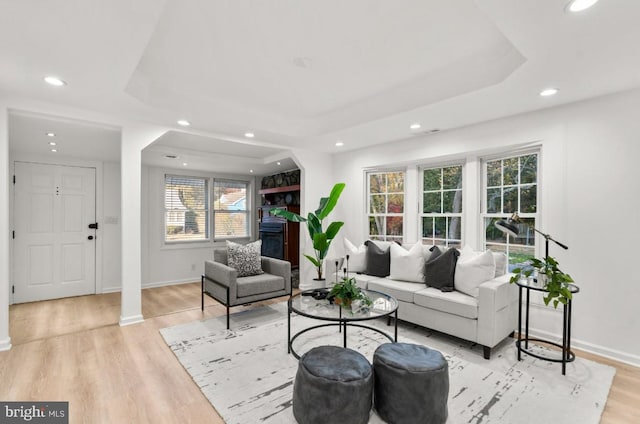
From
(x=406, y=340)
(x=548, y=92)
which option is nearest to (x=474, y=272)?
(x=406, y=340)

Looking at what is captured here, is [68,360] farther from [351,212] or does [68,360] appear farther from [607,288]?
[607,288]

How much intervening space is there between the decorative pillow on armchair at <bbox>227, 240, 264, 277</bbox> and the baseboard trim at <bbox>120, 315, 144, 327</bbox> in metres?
1.17

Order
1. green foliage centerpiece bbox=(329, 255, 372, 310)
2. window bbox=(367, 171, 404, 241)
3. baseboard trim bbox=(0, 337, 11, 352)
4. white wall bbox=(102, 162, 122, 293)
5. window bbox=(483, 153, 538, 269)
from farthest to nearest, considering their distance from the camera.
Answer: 1. white wall bbox=(102, 162, 122, 293)
2. window bbox=(367, 171, 404, 241)
3. window bbox=(483, 153, 538, 269)
4. baseboard trim bbox=(0, 337, 11, 352)
5. green foliage centerpiece bbox=(329, 255, 372, 310)

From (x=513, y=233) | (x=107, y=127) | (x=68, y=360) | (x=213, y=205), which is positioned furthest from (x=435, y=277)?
(x=213, y=205)

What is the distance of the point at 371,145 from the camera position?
4777mm

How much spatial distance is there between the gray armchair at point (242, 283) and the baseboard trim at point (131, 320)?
73cm

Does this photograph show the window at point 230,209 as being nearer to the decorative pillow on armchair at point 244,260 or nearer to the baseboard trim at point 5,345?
the decorative pillow on armchair at point 244,260

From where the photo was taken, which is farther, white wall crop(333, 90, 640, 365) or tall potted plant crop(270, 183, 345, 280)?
tall potted plant crop(270, 183, 345, 280)

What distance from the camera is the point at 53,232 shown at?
4676 millimetres

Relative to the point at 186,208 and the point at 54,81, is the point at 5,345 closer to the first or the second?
the point at 54,81

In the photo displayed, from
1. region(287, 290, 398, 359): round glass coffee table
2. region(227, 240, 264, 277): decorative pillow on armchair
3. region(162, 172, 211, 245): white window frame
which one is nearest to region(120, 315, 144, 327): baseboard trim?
region(227, 240, 264, 277): decorative pillow on armchair

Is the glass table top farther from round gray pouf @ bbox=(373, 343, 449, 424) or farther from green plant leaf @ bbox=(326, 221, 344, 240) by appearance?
green plant leaf @ bbox=(326, 221, 344, 240)

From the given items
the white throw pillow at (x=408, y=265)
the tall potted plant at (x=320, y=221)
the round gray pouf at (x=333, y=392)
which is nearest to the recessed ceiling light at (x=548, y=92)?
the white throw pillow at (x=408, y=265)

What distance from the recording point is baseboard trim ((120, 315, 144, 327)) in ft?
11.5
